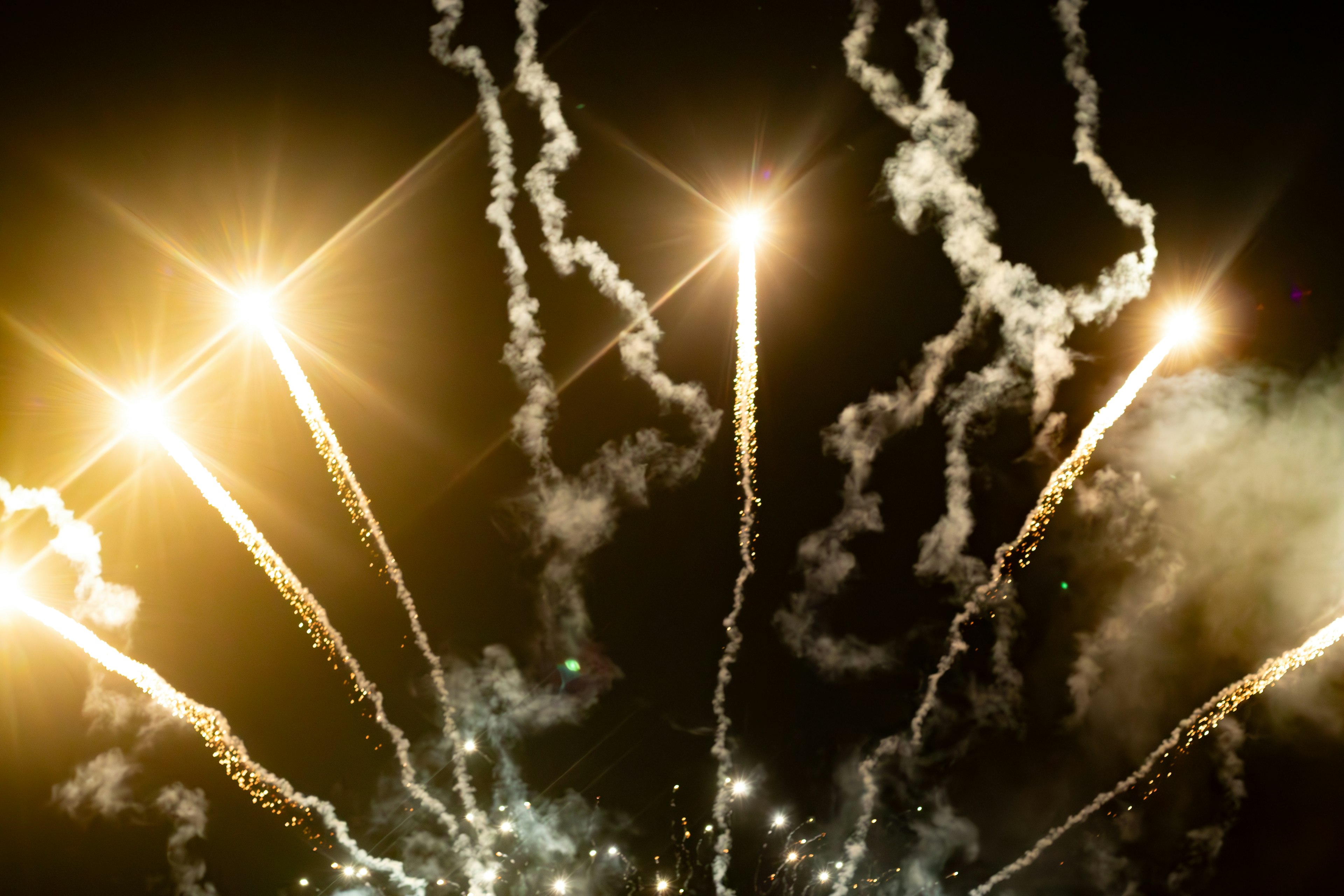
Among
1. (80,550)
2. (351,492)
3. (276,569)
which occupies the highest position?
(80,550)

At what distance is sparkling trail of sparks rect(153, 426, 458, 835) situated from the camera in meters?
17.7

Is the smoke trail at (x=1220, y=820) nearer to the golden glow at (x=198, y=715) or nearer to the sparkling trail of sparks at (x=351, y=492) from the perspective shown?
the sparkling trail of sparks at (x=351, y=492)

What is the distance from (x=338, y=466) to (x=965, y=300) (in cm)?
1768

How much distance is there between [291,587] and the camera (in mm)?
18922

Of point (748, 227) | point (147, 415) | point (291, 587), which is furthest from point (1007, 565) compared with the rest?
point (147, 415)

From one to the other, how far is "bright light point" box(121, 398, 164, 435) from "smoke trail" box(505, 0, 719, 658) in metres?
9.46

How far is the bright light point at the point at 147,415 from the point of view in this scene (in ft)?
56.5

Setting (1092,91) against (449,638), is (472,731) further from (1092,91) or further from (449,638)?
(1092,91)

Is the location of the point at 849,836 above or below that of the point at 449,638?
below

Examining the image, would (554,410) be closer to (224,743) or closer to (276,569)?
(276,569)

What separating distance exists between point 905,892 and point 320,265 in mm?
27407

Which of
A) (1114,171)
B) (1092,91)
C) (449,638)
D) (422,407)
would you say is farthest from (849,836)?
(1092,91)

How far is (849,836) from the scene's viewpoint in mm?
22047

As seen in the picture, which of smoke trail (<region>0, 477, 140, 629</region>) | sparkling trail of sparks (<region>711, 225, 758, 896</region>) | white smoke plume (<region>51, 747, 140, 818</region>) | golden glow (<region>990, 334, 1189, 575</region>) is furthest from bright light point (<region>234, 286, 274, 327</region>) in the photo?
golden glow (<region>990, 334, 1189, 575</region>)
